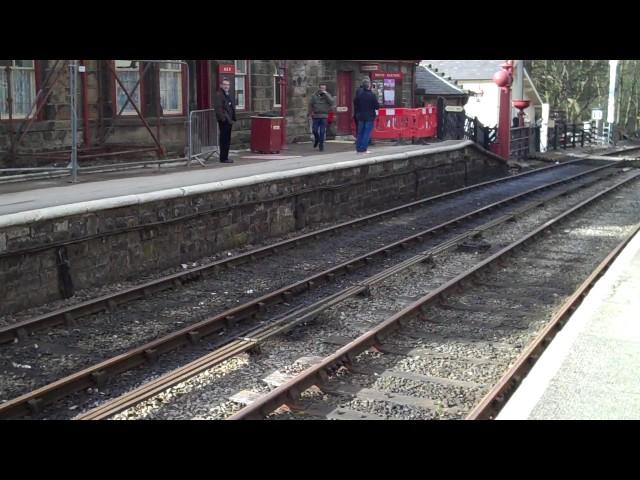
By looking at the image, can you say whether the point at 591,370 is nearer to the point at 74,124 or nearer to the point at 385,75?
the point at 74,124

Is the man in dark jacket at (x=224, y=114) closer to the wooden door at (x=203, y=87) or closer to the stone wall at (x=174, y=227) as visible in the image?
the wooden door at (x=203, y=87)

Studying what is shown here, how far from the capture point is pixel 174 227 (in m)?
11.6

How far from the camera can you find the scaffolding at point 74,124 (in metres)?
12.9

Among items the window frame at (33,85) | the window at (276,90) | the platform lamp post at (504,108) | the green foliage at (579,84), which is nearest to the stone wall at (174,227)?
the window frame at (33,85)

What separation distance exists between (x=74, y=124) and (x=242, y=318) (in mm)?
5188

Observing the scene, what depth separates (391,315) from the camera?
8.91 meters

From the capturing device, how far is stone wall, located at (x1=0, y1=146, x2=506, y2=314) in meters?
9.19

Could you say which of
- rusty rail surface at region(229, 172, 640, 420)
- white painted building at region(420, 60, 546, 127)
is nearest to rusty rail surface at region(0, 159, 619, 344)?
rusty rail surface at region(229, 172, 640, 420)

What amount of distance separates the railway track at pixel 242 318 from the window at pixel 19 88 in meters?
6.45

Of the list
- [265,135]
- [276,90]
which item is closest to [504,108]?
[276,90]

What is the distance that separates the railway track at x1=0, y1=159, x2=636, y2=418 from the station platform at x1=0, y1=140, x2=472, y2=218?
103 inches
